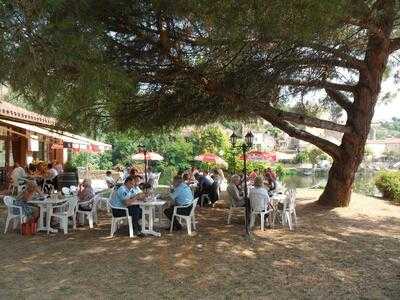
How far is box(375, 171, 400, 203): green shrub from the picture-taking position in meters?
16.0

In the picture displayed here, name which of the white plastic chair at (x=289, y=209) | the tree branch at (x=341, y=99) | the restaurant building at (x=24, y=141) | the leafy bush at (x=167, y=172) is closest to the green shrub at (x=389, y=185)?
the tree branch at (x=341, y=99)

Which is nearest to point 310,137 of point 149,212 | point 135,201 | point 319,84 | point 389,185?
point 319,84

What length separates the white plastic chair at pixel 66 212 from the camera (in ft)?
31.2

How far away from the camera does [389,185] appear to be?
54.0 feet

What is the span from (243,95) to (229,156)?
20.6m

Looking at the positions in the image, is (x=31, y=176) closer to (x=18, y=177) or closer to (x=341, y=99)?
(x=18, y=177)

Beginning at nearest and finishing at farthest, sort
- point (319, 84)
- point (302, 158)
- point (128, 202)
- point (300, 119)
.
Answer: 1. point (128, 202)
2. point (300, 119)
3. point (319, 84)
4. point (302, 158)

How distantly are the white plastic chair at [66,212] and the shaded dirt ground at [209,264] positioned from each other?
0.24 meters

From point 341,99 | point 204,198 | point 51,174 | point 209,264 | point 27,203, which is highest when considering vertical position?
point 341,99

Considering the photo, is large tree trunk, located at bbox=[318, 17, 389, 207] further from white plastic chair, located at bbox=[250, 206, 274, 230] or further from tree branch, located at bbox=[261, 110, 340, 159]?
white plastic chair, located at bbox=[250, 206, 274, 230]

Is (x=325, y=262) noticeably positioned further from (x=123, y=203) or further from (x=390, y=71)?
(x=390, y=71)

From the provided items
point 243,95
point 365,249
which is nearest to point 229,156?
point 243,95

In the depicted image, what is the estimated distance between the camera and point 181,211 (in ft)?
31.4

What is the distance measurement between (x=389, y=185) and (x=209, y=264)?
11074 millimetres
